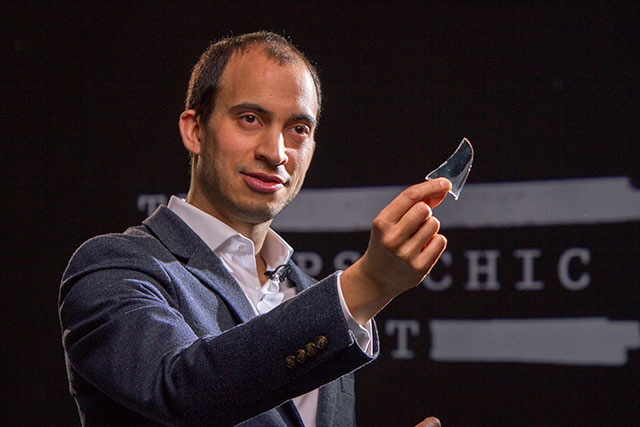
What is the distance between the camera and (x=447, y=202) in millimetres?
2299

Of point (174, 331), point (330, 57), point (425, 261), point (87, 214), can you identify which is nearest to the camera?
point (425, 261)

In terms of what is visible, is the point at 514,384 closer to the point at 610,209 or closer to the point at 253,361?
the point at 610,209

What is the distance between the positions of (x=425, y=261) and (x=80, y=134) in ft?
7.35

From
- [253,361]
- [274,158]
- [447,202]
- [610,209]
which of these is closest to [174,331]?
[253,361]

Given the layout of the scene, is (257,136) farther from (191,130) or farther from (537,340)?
(537,340)

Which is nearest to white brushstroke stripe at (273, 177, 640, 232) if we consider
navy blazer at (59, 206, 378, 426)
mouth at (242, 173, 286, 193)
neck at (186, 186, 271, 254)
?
neck at (186, 186, 271, 254)

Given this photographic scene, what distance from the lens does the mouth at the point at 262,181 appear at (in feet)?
4.58

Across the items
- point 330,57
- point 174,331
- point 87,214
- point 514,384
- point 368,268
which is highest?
point 330,57

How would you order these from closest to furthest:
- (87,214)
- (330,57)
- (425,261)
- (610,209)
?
(425,261) < (610,209) < (330,57) < (87,214)

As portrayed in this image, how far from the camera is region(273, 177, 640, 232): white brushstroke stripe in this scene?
2139 millimetres

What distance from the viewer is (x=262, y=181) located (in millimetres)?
1399

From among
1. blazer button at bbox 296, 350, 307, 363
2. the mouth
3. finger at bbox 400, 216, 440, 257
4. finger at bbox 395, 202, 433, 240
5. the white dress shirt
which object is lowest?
the white dress shirt

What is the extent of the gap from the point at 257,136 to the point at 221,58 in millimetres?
245

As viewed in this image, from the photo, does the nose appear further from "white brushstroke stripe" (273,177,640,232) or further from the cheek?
"white brushstroke stripe" (273,177,640,232)
